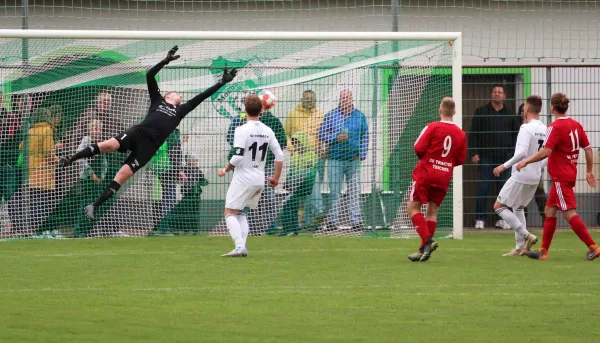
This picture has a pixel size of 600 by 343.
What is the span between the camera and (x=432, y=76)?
16203mm

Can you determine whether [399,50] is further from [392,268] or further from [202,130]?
[392,268]

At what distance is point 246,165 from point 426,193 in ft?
7.13

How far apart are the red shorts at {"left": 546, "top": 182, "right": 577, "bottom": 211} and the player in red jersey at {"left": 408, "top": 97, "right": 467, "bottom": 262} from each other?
120cm

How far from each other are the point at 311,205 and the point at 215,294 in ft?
23.3

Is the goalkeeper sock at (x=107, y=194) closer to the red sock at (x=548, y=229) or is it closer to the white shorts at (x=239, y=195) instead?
the white shorts at (x=239, y=195)

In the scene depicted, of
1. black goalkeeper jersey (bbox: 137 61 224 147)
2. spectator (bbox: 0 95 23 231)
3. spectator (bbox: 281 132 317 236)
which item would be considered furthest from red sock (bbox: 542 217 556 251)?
spectator (bbox: 0 95 23 231)

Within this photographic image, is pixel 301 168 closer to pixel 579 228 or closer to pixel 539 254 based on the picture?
pixel 539 254

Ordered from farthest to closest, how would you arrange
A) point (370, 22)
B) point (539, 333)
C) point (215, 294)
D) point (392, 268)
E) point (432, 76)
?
point (370, 22)
point (432, 76)
point (392, 268)
point (215, 294)
point (539, 333)

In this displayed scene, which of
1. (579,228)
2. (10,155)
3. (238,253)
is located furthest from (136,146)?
(579,228)

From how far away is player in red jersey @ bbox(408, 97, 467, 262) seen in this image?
12219 mm

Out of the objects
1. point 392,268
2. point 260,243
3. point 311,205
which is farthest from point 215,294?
point 311,205

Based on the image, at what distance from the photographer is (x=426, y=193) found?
40.6ft

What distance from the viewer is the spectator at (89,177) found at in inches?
640

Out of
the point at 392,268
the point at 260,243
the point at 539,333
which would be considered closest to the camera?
the point at 539,333
